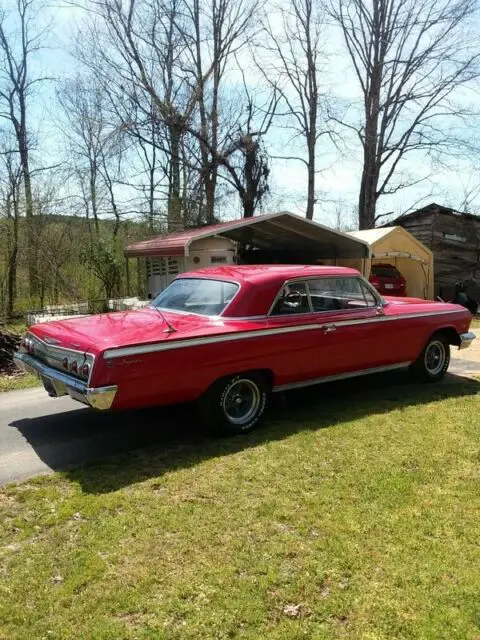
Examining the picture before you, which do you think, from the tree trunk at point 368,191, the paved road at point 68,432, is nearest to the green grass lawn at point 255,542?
the paved road at point 68,432

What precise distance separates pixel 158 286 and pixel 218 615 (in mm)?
13957

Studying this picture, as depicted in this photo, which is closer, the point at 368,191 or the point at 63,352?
the point at 63,352

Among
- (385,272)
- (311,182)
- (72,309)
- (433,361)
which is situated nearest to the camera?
(433,361)

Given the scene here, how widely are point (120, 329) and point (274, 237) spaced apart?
10.2m

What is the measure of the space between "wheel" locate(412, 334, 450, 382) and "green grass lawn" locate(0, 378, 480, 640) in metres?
2.17

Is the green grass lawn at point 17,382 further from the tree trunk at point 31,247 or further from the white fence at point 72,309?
the tree trunk at point 31,247

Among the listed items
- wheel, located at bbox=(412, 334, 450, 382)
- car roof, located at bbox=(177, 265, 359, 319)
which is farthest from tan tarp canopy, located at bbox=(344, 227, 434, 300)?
car roof, located at bbox=(177, 265, 359, 319)

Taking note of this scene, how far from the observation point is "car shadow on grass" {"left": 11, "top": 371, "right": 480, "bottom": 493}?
14.8 feet

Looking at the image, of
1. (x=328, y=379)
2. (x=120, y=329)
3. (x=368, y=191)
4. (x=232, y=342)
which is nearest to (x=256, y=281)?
(x=232, y=342)

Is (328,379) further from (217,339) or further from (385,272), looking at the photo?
(385,272)

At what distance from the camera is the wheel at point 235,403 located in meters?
5.07

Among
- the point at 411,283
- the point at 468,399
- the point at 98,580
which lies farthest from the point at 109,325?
the point at 411,283

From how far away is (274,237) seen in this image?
14.8m

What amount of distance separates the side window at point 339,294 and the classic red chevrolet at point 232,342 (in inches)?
0.5
